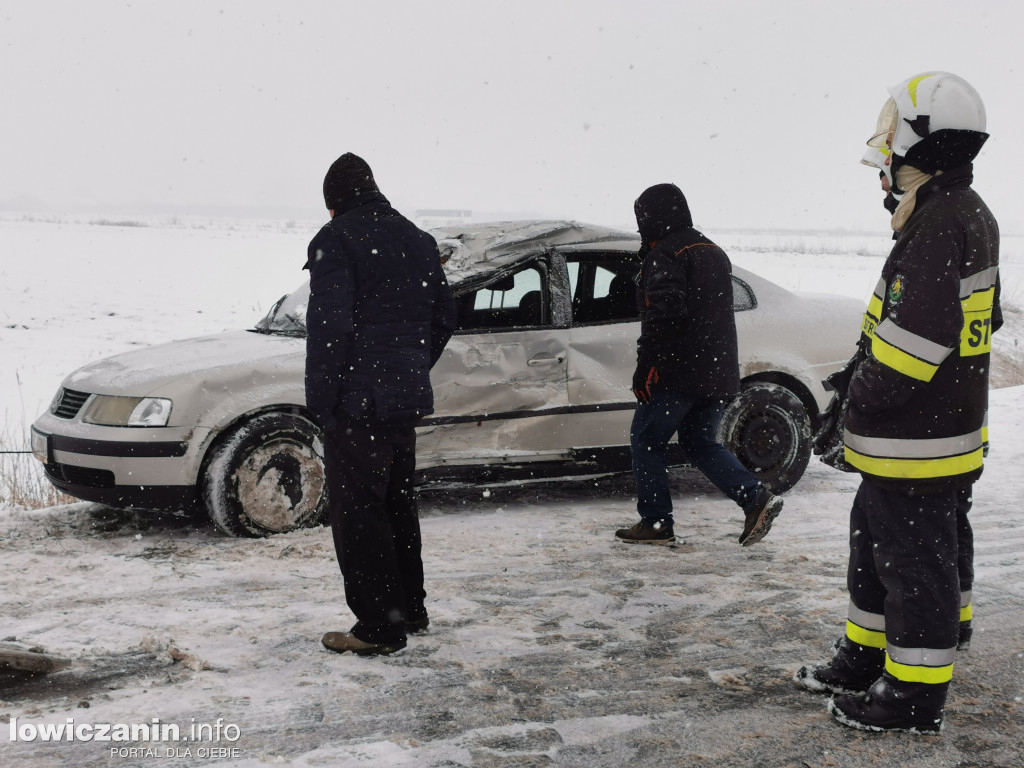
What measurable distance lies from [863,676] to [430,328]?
6.46 ft

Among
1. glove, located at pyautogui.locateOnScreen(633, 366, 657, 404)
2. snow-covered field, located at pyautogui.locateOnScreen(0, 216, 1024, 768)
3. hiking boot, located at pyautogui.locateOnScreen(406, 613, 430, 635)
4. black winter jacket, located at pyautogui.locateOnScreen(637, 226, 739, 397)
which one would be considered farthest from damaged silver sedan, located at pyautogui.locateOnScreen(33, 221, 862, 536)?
hiking boot, located at pyautogui.locateOnScreen(406, 613, 430, 635)

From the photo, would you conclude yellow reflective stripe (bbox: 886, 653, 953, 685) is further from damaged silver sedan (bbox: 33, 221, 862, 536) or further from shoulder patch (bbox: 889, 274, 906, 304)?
damaged silver sedan (bbox: 33, 221, 862, 536)

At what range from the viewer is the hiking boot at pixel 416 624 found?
371 centimetres

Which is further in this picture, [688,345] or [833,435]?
[688,345]

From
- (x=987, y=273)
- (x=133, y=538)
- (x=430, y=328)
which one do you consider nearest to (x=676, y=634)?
(x=430, y=328)

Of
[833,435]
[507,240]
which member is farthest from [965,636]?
[507,240]

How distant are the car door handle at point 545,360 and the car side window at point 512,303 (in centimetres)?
22

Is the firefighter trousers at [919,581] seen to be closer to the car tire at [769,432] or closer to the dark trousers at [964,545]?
the dark trousers at [964,545]

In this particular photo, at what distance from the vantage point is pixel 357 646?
11.4ft

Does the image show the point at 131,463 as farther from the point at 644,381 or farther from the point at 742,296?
the point at 742,296

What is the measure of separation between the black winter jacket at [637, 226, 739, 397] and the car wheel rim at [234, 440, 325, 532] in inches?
74.1

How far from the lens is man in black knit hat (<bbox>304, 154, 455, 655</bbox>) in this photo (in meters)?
3.31

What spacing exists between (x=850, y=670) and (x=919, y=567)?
50 centimetres

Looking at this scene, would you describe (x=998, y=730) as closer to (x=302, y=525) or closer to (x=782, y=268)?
(x=302, y=525)
